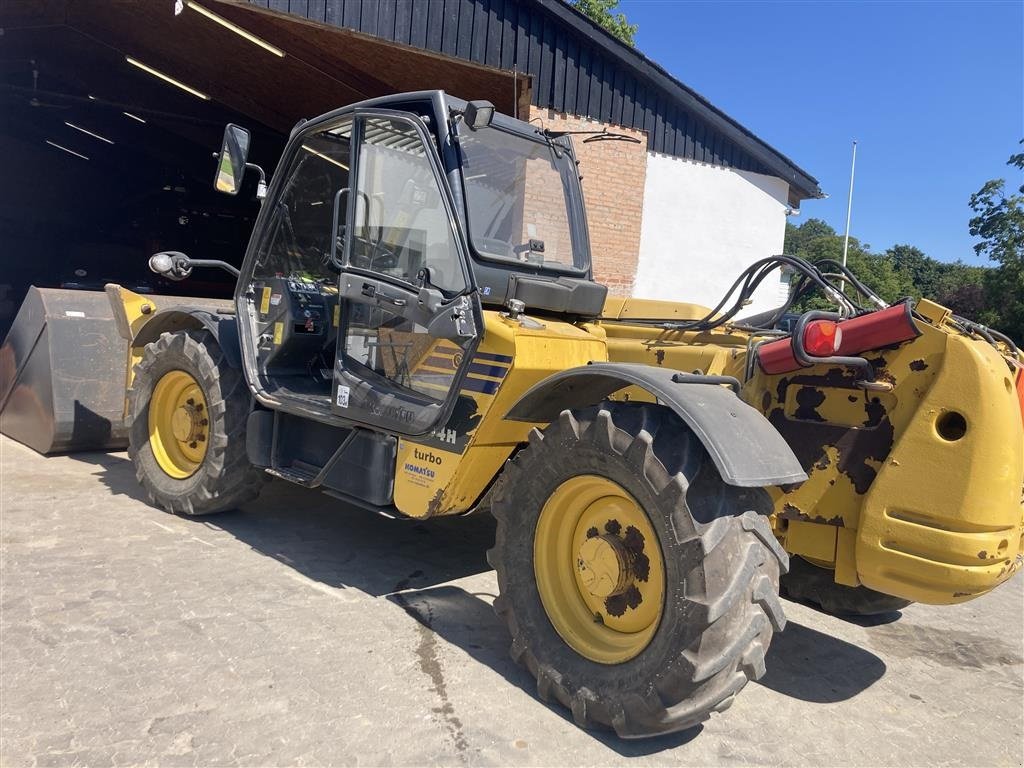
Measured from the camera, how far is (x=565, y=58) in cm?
1002

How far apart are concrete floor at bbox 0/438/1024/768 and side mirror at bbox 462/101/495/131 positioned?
2.37 m

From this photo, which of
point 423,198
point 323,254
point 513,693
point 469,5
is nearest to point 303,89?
point 469,5

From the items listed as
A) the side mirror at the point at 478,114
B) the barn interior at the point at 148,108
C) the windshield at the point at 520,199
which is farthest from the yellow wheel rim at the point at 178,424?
the side mirror at the point at 478,114

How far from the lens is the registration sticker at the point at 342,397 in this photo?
4.10 meters

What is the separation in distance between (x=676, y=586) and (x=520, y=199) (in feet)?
7.57

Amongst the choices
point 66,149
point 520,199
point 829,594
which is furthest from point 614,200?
point 66,149

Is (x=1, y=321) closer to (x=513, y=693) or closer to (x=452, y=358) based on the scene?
(x=452, y=358)

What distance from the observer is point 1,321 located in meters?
12.2

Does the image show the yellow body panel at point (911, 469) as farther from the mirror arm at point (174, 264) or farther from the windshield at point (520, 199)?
the mirror arm at point (174, 264)

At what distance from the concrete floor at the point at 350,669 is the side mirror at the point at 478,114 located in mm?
2365

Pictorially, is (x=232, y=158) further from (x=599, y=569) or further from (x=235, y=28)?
(x=235, y=28)

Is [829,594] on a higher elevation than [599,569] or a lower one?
lower

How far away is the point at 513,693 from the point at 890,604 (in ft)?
6.35

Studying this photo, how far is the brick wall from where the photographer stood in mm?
10555
